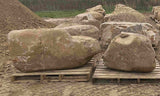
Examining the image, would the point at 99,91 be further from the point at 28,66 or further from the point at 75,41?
the point at 28,66

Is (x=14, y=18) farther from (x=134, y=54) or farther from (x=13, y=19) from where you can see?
(x=134, y=54)

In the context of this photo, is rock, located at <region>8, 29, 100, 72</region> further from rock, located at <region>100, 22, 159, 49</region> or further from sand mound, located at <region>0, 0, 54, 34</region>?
sand mound, located at <region>0, 0, 54, 34</region>

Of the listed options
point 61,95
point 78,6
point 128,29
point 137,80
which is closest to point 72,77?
point 61,95

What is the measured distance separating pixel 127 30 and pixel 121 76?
94.7 inches

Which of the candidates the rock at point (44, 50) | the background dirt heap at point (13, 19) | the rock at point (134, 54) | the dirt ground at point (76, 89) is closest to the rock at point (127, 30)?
the rock at point (134, 54)

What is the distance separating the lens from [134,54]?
16.1ft

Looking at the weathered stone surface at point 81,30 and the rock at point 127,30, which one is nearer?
the weathered stone surface at point 81,30

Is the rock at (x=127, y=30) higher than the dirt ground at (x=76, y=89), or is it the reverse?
the rock at (x=127, y=30)

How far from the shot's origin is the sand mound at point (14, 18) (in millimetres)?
8523

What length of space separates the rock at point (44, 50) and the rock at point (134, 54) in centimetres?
86

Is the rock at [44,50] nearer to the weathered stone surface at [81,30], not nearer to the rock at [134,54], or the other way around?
the rock at [134,54]

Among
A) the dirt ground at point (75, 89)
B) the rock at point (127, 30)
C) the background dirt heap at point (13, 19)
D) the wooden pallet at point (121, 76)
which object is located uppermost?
the background dirt heap at point (13, 19)

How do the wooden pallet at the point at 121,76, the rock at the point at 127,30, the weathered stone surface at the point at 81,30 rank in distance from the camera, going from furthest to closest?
the rock at the point at 127,30 < the weathered stone surface at the point at 81,30 < the wooden pallet at the point at 121,76

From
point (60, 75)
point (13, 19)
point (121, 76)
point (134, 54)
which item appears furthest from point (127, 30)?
point (13, 19)
